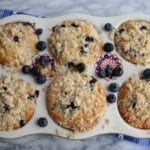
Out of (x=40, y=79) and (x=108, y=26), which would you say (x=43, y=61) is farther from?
(x=108, y=26)

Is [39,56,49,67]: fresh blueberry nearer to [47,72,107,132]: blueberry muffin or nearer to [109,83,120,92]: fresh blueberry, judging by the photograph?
[47,72,107,132]: blueberry muffin

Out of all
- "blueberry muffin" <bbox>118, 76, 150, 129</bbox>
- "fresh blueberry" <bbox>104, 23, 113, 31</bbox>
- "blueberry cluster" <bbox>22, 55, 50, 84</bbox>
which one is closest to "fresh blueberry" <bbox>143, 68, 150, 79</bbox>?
"blueberry muffin" <bbox>118, 76, 150, 129</bbox>

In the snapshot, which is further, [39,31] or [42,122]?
[39,31]

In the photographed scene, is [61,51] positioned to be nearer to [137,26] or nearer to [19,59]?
[19,59]

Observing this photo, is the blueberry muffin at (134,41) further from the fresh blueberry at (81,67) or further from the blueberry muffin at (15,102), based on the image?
the blueberry muffin at (15,102)

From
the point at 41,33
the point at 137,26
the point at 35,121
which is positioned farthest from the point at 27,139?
the point at 137,26

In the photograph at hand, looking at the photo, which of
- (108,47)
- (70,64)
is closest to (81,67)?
(70,64)
